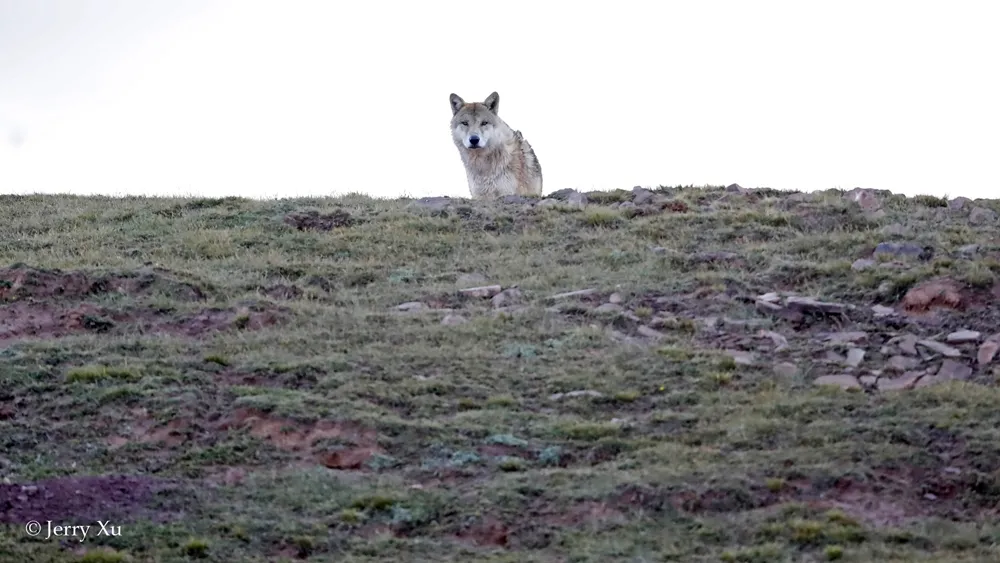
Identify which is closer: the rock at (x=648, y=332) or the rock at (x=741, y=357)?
the rock at (x=741, y=357)

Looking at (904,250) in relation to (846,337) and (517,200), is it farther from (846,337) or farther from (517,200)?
(517,200)

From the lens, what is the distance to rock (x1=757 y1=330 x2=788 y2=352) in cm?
1141

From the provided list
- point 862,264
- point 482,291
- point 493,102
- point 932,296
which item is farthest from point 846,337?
point 493,102

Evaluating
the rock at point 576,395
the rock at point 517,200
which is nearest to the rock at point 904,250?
the rock at point 576,395

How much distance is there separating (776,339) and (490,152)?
394 inches

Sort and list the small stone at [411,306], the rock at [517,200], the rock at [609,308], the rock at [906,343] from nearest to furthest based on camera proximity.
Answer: the rock at [906,343] → the rock at [609,308] → the small stone at [411,306] → the rock at [517,200]

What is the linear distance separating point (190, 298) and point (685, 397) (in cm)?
559

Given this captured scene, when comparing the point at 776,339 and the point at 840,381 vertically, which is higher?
the point at 776,339

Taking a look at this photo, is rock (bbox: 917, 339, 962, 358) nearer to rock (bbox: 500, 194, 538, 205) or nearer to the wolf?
rock (bbox: 500, 194, 538, 205)

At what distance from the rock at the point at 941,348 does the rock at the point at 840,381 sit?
36.5 inches

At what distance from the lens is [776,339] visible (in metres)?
11.6

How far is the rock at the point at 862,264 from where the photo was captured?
13484 mm

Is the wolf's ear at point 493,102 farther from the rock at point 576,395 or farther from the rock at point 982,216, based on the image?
the rock at point 576,395

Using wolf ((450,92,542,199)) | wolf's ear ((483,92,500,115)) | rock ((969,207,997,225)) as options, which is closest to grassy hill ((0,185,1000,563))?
rock ((969,207,997,225))
